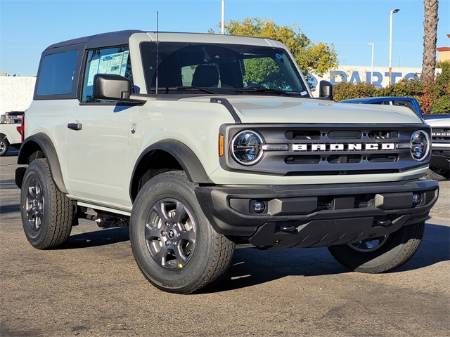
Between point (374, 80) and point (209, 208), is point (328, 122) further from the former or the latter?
point (374, 80)

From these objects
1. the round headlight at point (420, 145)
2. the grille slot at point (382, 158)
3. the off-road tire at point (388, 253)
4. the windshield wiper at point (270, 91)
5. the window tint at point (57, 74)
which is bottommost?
the off-road tire at point (388, 253)

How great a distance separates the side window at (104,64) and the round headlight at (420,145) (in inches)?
96.3

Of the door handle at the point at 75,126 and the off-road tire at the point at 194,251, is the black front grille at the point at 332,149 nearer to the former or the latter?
the off-road tire at the point at 194,251

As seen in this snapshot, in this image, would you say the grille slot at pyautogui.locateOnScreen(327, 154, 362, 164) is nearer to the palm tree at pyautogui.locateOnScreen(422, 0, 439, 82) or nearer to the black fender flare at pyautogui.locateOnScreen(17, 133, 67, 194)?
the black fender flare at pyautogui.locateOnScreen(17, 133, 67, 194)

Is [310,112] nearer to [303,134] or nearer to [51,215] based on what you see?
[303,134]

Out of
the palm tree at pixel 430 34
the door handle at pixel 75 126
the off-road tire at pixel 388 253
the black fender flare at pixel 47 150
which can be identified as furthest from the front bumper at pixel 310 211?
the palm tree at pixel 430 34

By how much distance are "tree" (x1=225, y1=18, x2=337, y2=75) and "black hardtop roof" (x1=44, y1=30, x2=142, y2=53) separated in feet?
106

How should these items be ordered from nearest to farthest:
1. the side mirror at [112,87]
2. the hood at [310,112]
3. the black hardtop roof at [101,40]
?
the hood at [310,112], the side mirror at [112,87], the black hardtop roof at [101,40]

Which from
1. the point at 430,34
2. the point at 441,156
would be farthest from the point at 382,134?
the point at 430,34

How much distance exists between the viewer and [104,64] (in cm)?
656

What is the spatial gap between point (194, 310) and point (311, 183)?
118cm

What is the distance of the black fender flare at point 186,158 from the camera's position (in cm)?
474

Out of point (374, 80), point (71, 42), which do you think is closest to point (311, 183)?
point (71, 42)

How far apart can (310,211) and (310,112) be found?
76cm
